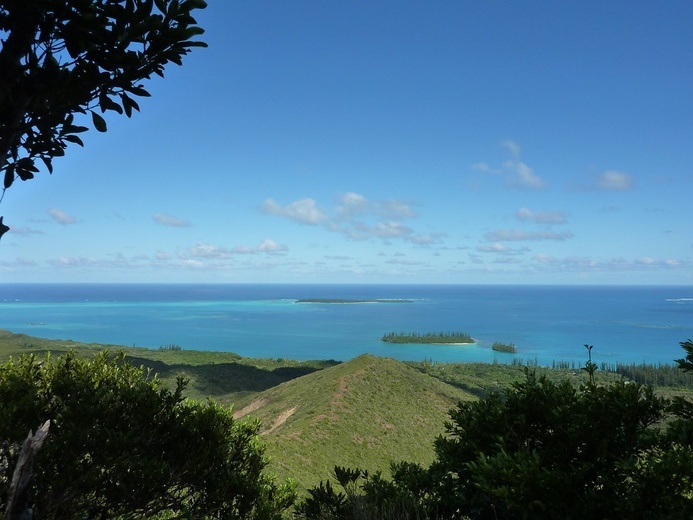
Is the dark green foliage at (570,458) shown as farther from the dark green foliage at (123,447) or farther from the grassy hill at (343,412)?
the grassy hill at (343,412)

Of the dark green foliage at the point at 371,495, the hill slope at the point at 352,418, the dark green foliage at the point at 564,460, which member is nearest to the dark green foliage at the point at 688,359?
the dark green foliage at the point at 564,460

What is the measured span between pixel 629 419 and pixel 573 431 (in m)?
0.69

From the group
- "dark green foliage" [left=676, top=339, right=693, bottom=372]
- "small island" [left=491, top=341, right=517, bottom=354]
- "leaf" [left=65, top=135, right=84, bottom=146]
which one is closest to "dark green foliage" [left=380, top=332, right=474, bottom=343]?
"small island" [left=491, top=341, right=517, bottom=354]

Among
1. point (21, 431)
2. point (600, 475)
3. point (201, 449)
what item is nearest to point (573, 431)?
point (600, 475)

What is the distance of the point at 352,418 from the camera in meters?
48.0

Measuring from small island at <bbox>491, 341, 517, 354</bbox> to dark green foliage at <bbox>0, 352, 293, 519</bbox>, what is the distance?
520ft

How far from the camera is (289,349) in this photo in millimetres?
153250

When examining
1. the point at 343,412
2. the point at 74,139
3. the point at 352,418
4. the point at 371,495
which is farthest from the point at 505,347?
the point at 74,139

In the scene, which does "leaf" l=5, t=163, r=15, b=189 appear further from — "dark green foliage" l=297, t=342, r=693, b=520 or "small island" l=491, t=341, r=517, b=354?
"small island" l=491, t=341, r=517, b=354

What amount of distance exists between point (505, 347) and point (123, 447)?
165 m

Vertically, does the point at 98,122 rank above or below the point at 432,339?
above

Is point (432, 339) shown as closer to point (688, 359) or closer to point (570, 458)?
point (570, 458)

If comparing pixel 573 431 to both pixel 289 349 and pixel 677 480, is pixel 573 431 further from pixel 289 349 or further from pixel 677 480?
pixel 289 349

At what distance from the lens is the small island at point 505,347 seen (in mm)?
154425
